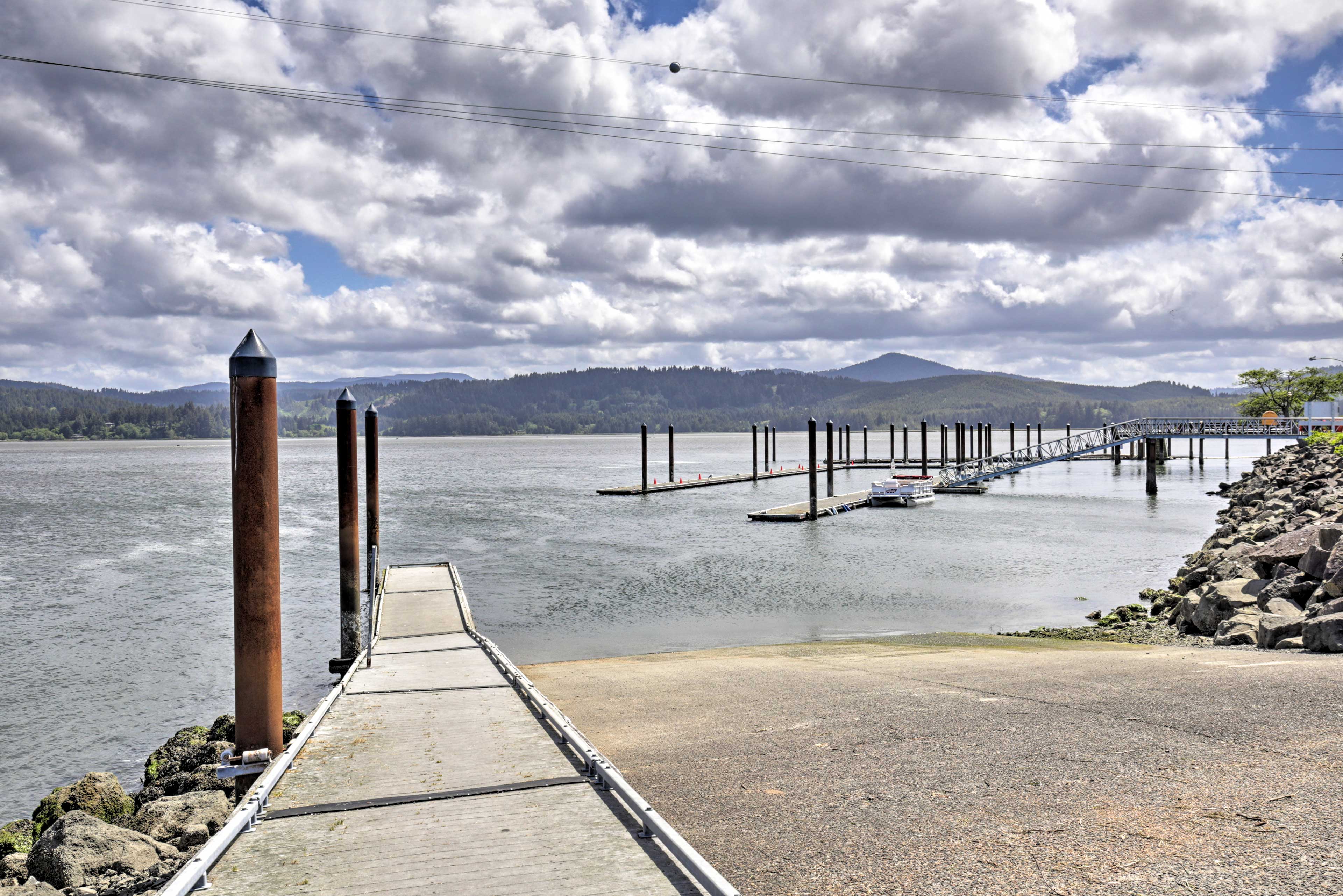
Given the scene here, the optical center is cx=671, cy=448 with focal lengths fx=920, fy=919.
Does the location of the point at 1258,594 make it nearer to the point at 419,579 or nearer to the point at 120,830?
the point at 120,830

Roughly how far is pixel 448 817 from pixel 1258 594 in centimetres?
1627

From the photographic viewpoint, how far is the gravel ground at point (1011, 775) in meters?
5.68

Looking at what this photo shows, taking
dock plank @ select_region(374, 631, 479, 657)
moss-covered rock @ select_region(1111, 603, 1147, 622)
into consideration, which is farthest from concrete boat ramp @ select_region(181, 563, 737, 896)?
moss-covered rock @ select_region(1111, 603, 1147, 622)

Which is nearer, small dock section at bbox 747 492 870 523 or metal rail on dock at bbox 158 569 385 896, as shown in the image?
metal rail on dock at bbox 158 569 385 896

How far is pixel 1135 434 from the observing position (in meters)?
63.4

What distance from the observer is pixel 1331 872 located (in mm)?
5363

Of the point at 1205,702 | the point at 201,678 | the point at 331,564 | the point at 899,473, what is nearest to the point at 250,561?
the point at 1205,702

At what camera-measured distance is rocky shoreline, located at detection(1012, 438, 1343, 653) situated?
13.1 metres

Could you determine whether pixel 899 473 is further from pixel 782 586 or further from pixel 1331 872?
pixel 1331 872

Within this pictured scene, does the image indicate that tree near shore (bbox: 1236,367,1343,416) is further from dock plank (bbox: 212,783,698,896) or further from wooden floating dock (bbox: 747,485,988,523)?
dock plank (bbox: 212,783,698,896)

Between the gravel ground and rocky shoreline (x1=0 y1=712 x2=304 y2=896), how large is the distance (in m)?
3.73

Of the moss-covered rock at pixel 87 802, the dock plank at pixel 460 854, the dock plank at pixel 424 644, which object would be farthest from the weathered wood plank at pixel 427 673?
the dock plank at pixel 460 854

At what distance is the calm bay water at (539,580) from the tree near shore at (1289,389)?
140 feet

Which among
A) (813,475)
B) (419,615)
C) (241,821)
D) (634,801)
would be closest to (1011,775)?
(634,801)
